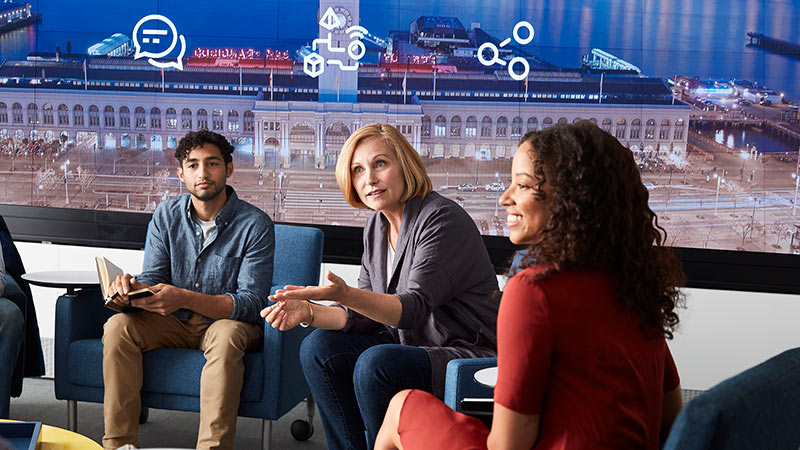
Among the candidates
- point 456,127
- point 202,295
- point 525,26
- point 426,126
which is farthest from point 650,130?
point 202,295

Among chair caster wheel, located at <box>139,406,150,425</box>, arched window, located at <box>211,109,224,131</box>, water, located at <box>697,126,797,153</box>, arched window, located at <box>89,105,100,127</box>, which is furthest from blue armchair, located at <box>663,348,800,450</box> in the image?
arched window, located at <box>89,105,100,127</box>

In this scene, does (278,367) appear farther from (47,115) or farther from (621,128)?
(47,115)

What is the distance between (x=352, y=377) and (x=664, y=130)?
7.58ft

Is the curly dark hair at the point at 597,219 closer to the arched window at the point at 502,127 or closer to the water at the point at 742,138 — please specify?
the arched window at the point at 502,127

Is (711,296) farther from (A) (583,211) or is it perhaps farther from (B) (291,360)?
(A) (583,211)

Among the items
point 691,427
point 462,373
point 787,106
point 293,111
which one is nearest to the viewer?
point 691,427

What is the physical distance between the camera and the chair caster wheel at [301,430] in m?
3.40

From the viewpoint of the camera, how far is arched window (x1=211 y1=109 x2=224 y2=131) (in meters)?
4.38

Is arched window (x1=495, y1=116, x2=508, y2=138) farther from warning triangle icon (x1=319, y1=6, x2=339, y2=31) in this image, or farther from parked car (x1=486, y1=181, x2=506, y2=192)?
warning triangle icon (x1=319, y1=6, x2=339, y2=31)

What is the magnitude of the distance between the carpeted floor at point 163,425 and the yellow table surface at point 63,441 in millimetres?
1018

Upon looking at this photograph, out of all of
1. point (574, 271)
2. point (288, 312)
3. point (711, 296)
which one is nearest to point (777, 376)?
point (574, 271)

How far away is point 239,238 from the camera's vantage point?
3.16 metres

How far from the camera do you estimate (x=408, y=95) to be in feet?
13.9

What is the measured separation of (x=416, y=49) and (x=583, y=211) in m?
2.83
